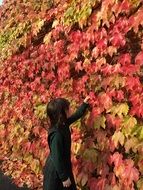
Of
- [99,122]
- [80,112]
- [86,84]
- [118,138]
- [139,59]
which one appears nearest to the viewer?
[139,59]

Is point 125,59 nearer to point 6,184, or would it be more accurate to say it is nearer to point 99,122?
point 99,122

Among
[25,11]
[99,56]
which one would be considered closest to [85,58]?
[99,56]

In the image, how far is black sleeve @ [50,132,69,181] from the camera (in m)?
5.25

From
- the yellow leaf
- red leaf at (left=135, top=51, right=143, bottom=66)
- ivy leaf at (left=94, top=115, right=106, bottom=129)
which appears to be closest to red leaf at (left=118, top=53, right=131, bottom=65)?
red leaf at (left=135, top=51, right=143, bottom=66)

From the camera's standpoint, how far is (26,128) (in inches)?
341

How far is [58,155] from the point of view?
5.24 metres

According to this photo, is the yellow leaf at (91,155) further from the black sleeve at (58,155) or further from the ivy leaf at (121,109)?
the black sleeve at (58,155)

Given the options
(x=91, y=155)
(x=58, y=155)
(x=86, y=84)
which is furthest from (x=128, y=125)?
(x=86, y=84)

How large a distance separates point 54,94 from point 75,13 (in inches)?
50.6

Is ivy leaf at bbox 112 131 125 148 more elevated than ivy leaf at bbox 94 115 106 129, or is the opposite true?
ivy leaf at bbox 94 115 106 129

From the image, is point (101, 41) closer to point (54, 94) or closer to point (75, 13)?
point (75, 13)

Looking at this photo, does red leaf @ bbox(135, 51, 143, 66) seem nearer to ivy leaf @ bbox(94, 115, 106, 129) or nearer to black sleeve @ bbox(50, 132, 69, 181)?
ivy leaf @ bbox(94, 115, 106, 129)

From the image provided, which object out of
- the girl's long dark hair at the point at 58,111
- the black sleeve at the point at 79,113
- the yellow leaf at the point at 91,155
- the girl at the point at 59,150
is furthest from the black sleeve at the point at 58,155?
the yellow leaf at the point at 91,155

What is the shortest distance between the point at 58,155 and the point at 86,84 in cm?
138
